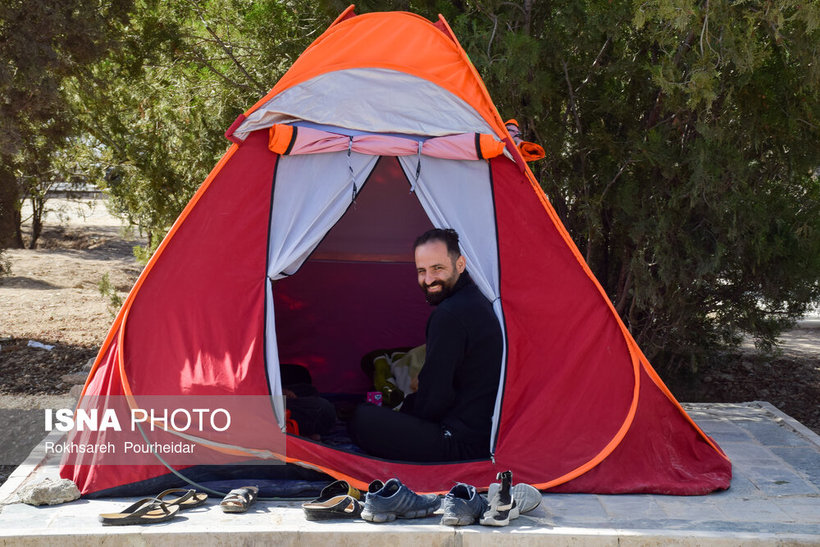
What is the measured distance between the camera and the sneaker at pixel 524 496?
141 inches

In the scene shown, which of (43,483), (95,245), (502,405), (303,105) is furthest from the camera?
(95,245)

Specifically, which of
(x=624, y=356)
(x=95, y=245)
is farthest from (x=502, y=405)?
(x=95, y=245)

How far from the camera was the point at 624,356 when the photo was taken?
411 centimetres

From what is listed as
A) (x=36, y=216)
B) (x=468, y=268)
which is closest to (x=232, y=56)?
(x=468, y=268)

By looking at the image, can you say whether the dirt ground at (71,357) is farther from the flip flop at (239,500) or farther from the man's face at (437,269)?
the man's face at (437,269)

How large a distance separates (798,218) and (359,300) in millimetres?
2963

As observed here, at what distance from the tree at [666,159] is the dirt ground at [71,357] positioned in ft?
2.46

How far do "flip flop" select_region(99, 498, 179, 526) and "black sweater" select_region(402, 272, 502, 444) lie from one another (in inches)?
46.5

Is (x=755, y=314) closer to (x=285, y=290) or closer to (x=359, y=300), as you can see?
(x=359, y=300)

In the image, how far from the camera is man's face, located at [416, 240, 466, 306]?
13.3 ft

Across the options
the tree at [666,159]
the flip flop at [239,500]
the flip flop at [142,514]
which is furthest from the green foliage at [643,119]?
the flip flop at [142,514]

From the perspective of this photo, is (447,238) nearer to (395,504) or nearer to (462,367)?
(462,367)

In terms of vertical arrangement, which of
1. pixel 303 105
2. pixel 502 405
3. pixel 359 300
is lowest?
pixel 502 405

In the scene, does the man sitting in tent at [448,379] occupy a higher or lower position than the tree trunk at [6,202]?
lower
